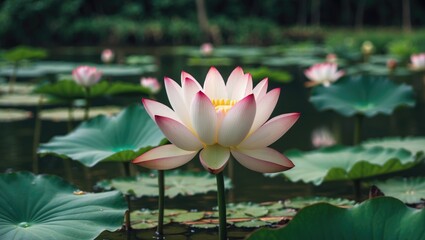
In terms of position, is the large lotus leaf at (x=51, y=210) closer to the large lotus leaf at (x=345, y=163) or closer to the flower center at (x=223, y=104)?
the flower center at (x=223, y=104)

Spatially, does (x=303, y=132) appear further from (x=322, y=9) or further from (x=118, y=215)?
(x=322, y=9)

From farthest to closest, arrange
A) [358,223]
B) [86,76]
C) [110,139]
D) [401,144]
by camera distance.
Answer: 1. [86,76]
2. [401,144]
3. [110,139]
4. [358,223]

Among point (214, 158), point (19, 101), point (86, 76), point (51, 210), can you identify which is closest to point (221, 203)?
point (214, 158)

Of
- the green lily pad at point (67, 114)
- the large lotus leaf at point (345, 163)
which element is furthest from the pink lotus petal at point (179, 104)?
the green lily pad at point (67, 114)

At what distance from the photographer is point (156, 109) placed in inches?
52.4

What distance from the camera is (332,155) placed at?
229cm

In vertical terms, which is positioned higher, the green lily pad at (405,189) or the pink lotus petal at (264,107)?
the pink lotus petal at (264,107)

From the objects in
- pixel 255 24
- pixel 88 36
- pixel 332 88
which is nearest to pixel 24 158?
pixel 332 88

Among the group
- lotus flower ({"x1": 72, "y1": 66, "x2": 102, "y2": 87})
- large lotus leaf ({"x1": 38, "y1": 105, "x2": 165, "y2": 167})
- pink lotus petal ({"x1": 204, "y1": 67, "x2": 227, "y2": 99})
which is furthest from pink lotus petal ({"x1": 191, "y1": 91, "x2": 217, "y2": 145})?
lotus flower ({"x1": 72, "y1": 66, "x2": 102, "y2": 87})

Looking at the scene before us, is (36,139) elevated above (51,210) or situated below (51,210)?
above

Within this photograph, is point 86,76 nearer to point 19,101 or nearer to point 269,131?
point 269,131

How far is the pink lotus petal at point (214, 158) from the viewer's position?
122cm

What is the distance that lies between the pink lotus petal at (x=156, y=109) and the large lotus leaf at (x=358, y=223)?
0.32 meters

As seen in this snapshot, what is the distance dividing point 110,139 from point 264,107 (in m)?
0.85
